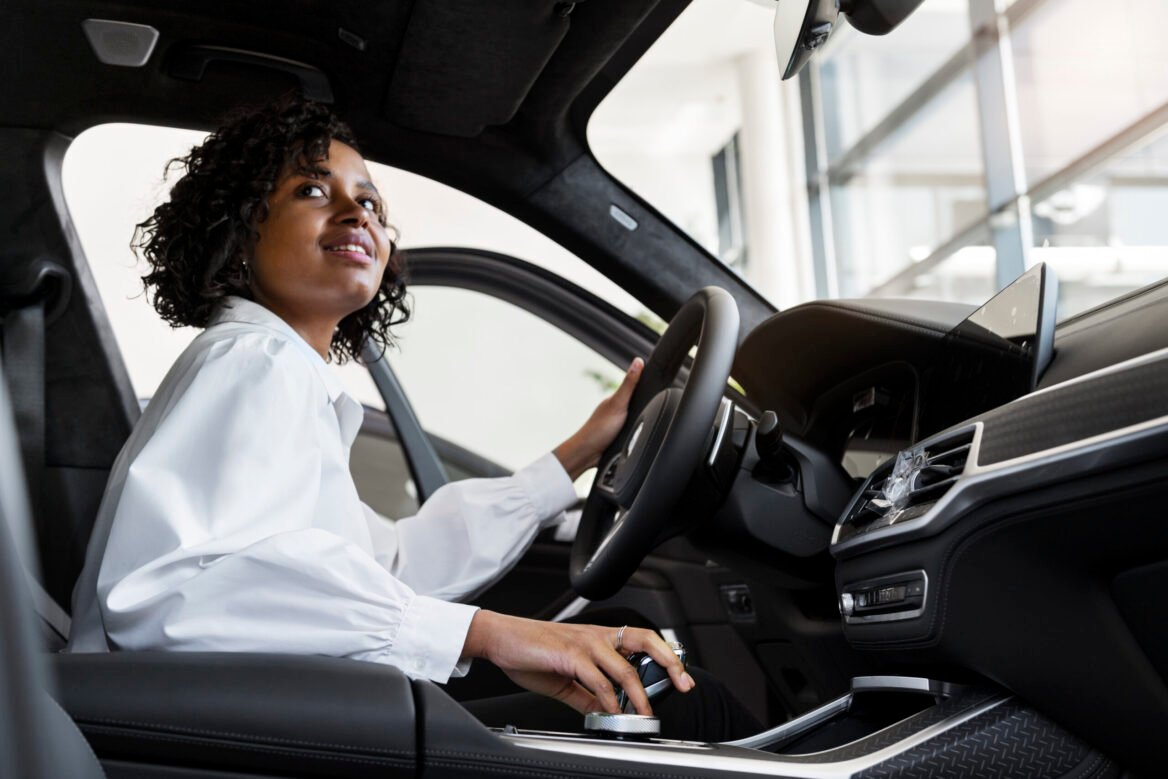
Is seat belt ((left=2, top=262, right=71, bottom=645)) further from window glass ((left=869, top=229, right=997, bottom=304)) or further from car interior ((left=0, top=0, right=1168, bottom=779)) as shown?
window glass ((left=869, top=229, right=997, bottom=304))

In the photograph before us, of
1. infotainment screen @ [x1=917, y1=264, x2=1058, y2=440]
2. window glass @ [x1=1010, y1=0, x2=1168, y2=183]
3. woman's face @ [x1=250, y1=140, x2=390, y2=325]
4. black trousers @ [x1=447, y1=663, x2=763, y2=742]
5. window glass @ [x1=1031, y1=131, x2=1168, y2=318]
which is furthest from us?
window glass @ [x1=1031, y1=131, x2=1168, y2=318]

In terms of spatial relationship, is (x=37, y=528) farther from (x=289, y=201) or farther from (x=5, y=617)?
(x=5, y=617)

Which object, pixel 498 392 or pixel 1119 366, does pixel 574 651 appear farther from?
pixel 498 392

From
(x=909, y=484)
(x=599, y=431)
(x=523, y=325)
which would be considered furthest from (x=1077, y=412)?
(x=523, y=325)

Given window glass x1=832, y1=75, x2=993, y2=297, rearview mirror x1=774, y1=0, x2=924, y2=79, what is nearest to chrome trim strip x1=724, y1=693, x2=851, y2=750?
rearview mirror x1=774, y1=0, x2=924, y2=79

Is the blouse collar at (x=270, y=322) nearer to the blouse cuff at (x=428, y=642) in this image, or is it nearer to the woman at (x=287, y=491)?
the woman at (x=287, y=491)

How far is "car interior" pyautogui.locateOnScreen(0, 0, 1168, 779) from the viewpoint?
2.68 ft

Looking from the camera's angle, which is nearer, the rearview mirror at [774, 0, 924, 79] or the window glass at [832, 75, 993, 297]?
the rearview mirror at [774, 0, 924, 79]

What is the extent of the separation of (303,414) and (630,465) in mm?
402

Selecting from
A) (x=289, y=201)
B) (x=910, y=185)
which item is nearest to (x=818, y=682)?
(x=289, y=201)

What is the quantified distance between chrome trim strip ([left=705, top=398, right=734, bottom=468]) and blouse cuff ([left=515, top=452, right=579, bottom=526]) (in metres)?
0.34

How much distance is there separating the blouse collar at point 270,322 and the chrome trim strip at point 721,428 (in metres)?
0.42

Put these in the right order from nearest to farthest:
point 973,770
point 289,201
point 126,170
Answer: point 973,770 → point 289,201 → point 126,170

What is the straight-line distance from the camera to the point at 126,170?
73.6 inches
